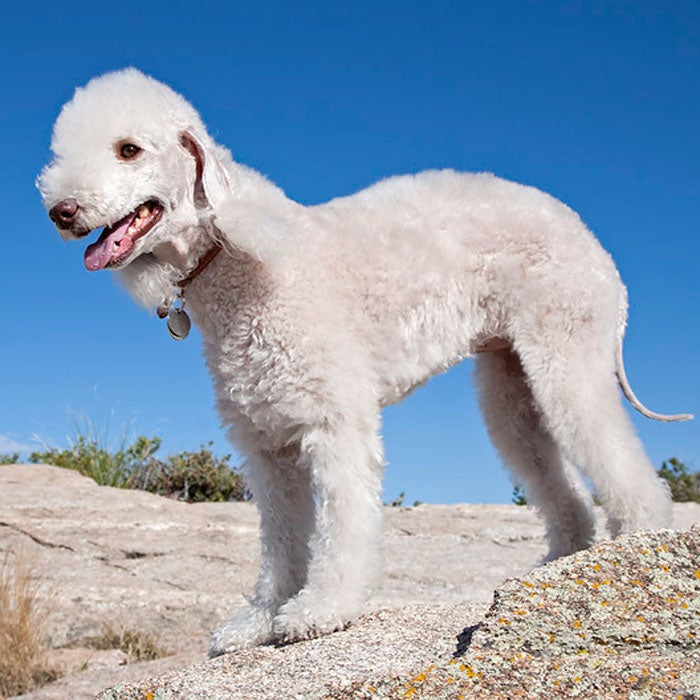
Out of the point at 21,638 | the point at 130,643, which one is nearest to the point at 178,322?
the point at 21,638

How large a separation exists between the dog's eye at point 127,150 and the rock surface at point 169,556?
321 cm

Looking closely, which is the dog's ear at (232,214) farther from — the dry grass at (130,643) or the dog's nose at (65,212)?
the dry grass at (130,643)

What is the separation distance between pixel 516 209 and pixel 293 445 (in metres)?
1.61

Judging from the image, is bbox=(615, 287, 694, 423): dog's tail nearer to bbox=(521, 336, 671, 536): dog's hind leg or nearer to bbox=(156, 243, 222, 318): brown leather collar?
bbox=(521, 336, 671, 536): dog's hind leg

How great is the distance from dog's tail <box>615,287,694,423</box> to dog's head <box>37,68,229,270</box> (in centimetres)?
226

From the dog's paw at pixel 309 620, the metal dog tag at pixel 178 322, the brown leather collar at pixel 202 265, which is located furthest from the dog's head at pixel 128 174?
the dog's paw at pixel 309 620

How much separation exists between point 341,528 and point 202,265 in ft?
4.19

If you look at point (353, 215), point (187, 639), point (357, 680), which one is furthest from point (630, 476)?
point (187, 639)

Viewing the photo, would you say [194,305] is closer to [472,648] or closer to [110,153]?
[110,153]

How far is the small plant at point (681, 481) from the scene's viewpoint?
12641 millimetres

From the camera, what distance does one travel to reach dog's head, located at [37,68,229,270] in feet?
12.0

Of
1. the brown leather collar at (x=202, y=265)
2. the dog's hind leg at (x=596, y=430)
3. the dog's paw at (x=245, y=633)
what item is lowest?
the dog's paw at (x=245, y=633)

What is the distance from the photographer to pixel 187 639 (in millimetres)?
7090

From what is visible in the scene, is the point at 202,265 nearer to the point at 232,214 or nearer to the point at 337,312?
the point at 232,214
